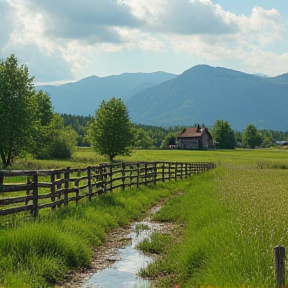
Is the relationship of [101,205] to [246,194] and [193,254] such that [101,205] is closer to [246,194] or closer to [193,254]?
[246,194]

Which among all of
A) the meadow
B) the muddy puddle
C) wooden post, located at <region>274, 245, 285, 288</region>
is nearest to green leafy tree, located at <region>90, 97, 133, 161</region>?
the meadow

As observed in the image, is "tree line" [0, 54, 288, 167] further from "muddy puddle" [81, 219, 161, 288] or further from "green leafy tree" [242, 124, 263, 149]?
"green leafy tree" [242, 124, 263, 149]

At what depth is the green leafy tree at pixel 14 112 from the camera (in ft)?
146

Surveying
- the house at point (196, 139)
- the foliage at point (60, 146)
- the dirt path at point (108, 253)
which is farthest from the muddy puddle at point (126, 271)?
the house at point (196, 139)

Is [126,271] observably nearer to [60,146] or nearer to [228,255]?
[228,255]

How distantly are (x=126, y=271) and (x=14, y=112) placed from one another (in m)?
38.5

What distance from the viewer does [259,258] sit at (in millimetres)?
7359

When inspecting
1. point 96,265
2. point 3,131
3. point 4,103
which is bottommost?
point 96,265

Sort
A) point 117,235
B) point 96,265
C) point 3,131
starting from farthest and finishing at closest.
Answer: point 3,131, point 117,235, point 96,265

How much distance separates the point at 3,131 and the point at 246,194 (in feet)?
113

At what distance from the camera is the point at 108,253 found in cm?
1100

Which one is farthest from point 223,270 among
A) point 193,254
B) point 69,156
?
point 69,156

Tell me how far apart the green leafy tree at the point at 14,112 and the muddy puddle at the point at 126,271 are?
3463 cm

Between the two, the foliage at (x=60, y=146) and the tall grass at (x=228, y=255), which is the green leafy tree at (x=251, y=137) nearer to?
the foliage at (x=60, y=146)
